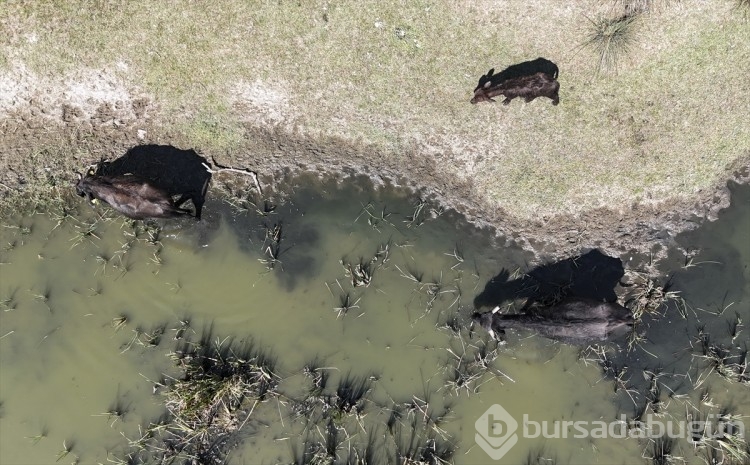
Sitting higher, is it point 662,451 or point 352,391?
point 352,391

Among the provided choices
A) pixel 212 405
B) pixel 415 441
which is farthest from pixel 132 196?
pixel 415 441

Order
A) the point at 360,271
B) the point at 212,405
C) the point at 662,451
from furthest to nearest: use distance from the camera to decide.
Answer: the point at 662,451, the point at 360,271, the point at 212,405

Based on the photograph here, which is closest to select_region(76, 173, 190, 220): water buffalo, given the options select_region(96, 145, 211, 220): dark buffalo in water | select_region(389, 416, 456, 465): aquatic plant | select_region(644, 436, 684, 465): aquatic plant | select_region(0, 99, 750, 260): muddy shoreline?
select_region(96, 145, 211, 220): dark buffalo in water

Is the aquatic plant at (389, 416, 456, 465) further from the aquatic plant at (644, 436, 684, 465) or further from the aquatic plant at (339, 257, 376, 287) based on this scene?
the aquatic plant at (644, 436, 684, 465)

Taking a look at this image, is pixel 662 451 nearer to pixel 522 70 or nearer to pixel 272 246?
pixel 522 70

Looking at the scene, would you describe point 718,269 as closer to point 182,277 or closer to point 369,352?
point 369,352

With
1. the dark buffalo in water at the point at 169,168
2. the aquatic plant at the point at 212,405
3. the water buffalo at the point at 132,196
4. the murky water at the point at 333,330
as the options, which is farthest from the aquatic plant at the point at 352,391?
the water buffalo at the point at 132,196
